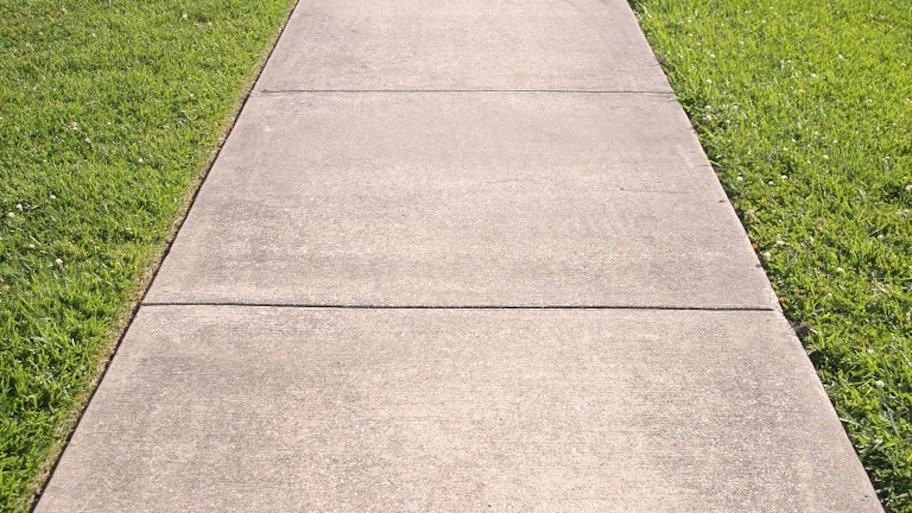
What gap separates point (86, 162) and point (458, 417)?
9.07ft

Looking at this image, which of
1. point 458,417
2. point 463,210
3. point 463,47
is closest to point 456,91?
point 463,47

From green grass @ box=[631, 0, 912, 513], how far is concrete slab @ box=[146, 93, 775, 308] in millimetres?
210

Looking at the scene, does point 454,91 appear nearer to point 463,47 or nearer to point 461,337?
point 463,47

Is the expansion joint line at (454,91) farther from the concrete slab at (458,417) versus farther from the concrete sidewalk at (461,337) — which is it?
the concrete slab at (458,417)

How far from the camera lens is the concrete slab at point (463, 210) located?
12.4 feet

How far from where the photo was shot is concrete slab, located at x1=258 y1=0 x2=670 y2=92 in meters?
5.71

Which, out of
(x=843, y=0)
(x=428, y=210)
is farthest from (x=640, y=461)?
(x=843, y=0)

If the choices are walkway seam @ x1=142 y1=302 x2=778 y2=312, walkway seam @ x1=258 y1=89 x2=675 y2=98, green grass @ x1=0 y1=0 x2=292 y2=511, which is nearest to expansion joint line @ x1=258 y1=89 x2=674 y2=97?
walkway seam @ x1=258 y1=89 x2=675 y2=98

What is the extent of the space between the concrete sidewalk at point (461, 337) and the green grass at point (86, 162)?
15cm

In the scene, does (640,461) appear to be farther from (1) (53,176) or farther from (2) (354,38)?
(2) (354,38)

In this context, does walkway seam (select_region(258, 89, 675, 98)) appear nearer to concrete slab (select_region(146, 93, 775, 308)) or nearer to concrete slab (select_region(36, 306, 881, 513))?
concrete slab (select_region(146, 93, 775, 308))

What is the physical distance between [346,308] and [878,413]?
2.08 metres

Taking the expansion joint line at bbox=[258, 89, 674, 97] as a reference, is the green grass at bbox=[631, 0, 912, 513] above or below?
above

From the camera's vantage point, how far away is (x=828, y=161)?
4.79m
